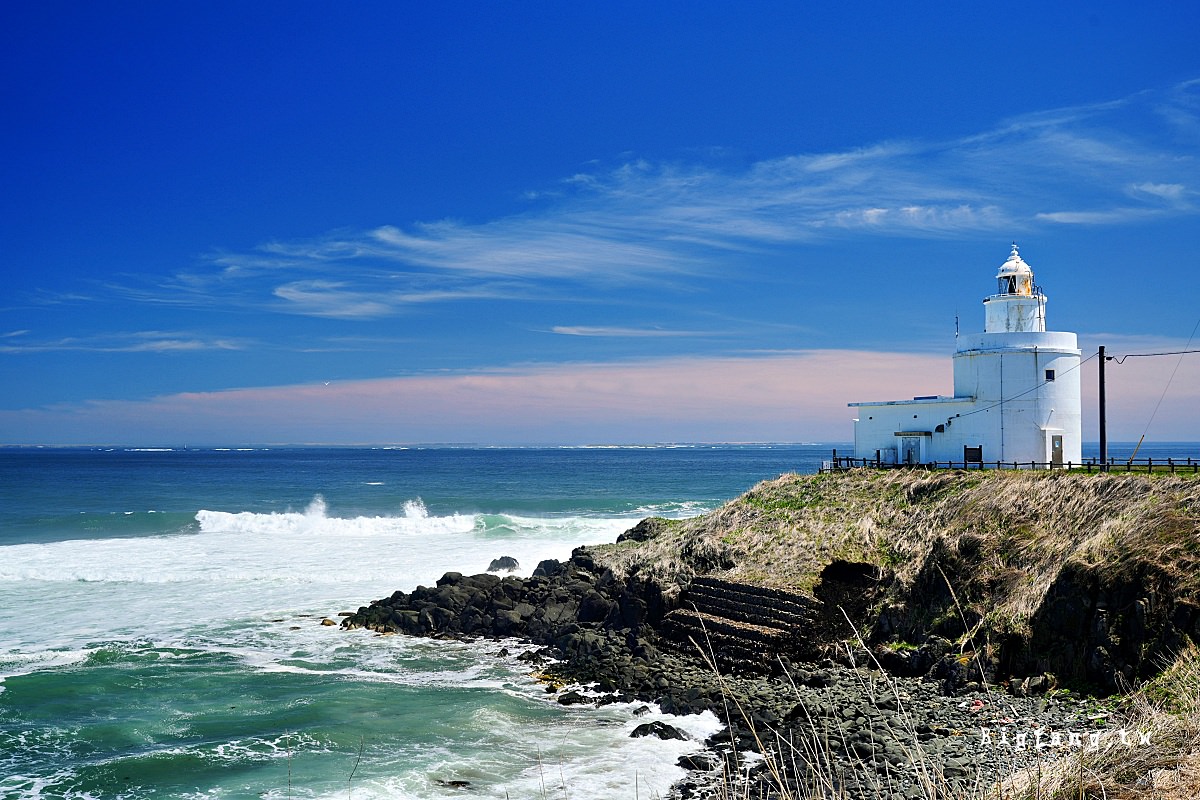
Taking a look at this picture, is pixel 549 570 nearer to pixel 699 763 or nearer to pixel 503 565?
pixel 503 565

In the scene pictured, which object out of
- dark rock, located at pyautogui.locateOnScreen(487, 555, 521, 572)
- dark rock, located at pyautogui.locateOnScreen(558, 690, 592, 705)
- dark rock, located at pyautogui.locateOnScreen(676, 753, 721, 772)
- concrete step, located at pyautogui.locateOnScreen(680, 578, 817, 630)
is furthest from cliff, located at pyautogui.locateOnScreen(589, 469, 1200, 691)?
dark rock, located at pyautogui.locateOnScreen(487, 555, 521, 572)

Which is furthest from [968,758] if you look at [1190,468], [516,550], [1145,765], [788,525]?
[516,550]

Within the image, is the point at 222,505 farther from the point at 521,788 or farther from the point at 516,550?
the point at 521,788

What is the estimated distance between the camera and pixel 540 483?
79.2 metres

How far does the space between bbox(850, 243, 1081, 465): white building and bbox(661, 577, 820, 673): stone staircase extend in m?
12.3

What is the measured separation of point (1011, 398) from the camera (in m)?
26.9

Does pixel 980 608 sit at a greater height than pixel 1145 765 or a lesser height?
lesser

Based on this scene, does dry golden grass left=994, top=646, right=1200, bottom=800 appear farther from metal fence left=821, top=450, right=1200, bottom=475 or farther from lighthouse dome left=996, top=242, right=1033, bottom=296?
lighthouse dome left=996, top=242, right=1033, bottom=296

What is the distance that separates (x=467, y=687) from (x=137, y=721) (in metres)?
5.60

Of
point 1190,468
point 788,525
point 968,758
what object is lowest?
point 968,758

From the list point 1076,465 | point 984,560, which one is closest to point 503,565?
point 984,560

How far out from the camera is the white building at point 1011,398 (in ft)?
88.0

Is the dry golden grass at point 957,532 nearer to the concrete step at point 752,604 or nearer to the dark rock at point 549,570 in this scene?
the concrete step at point 752,604

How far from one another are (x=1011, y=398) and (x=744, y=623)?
47.3 feet
